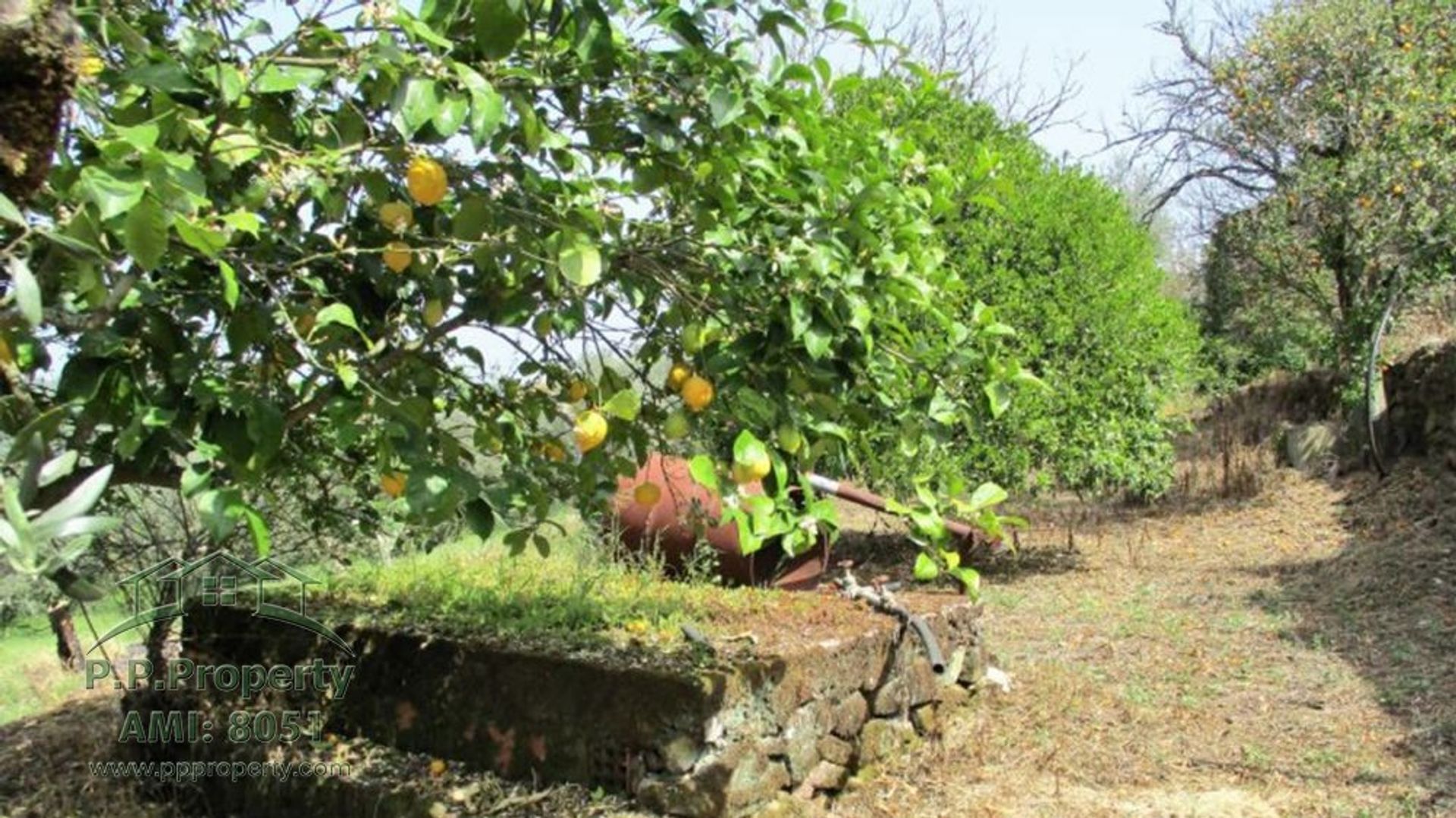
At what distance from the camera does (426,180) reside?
70.4 inches

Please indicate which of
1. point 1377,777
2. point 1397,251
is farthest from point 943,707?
point 1397,251

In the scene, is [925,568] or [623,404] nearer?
[623,404]

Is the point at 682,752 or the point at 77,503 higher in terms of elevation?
the point at 77,503

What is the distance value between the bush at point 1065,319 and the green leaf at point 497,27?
6.31 metres

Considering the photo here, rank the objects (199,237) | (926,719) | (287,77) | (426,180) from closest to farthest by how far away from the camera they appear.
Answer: (199,237) < (287,77) < (426,180) < (926,719)

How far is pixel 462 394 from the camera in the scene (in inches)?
103

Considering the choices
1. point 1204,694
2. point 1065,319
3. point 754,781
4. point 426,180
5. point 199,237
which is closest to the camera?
point 199,237

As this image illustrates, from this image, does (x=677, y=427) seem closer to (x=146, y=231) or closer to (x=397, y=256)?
(x=397, y=256)

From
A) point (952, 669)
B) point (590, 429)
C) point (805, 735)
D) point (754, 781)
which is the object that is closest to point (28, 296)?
point (590, 429)

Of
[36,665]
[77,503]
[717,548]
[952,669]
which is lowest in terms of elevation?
[36,665]

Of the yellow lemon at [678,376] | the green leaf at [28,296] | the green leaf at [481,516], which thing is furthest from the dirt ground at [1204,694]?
the green leaf at [28,296]

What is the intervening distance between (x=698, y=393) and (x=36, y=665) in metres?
7.07

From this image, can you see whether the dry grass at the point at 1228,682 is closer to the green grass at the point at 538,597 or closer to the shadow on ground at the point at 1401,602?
the shadow on ground at the point at 1401,602

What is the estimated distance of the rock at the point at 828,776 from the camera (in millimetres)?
3625
